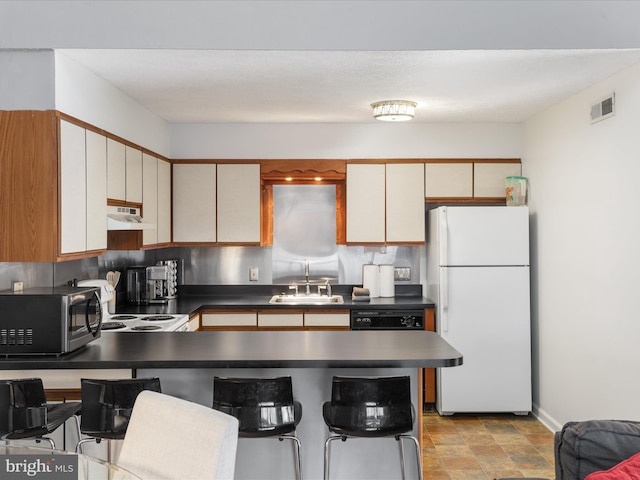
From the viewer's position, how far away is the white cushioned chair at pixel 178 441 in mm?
1823

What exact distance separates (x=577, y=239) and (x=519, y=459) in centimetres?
153

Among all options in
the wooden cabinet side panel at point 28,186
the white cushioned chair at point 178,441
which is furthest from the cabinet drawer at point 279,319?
the white cushioned chair at point 178,441

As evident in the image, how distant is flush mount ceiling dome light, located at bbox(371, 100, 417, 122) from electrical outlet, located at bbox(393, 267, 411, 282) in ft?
5.25

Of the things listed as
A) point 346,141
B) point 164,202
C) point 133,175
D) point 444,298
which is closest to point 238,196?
point 164,202

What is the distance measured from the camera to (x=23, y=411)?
2744 mm

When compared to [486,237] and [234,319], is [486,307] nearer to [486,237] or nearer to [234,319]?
[486,237]

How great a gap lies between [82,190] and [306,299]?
253cm

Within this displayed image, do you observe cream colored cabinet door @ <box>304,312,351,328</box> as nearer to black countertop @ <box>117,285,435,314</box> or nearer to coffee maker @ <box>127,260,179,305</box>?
black countertop @ <box>117,285,435,314</box>

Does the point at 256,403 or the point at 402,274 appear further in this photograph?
the point at 402,274

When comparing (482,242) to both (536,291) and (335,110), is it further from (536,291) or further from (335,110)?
(335,110)

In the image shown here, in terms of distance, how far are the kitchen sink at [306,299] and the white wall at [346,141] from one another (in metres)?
1.26

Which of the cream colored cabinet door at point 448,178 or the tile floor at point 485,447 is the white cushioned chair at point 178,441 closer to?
the tile floor at point 485,447

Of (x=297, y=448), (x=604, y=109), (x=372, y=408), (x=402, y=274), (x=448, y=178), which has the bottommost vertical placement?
(x=297, y=448)

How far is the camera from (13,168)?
322 centimetres
